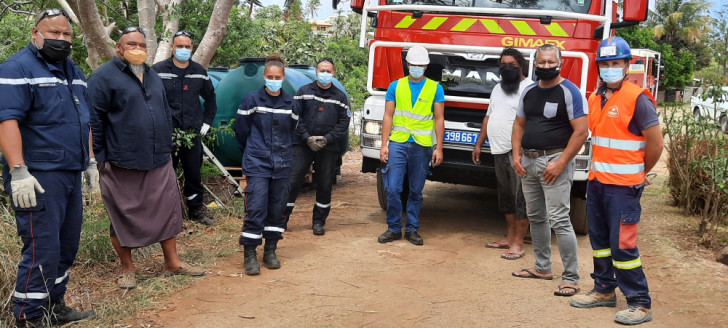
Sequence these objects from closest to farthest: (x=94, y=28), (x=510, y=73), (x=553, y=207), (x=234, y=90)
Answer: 1. (x=553, y=207)
2. (x=510, y=73)
3. (x=94, y=28)
4. (x=234, y=90)

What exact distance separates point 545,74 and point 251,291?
8.73 feet

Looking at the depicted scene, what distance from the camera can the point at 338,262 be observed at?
578 cm

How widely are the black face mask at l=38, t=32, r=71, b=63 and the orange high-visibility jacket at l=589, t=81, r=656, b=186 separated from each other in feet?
11.2

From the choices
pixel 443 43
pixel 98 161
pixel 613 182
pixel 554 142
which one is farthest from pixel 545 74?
pixel 98 161

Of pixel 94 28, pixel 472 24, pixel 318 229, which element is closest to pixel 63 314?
pixel 318 229

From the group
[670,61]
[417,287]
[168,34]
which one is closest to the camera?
[417,287]

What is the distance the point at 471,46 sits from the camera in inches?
257

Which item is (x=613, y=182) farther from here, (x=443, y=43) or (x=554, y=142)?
(x=443, y=43)

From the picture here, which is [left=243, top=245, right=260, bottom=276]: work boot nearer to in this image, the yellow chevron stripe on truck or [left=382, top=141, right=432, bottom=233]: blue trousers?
[left=382, top=141, right=432, bottom=233]: blue trousers

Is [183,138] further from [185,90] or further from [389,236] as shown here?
[389,236]

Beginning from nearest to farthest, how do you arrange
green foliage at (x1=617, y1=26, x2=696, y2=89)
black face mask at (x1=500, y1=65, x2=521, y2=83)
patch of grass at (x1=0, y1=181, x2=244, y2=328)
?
patch of grass at (x1=0, y1=181, x2=244, y2=328) < black face mask at (x1=500, y1=65, x2=521, y2=83) < green foliage at (x1=617, y1=26, x2=696, y2=89)

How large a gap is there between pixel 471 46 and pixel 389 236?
2001 millimetres

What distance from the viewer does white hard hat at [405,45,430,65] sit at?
6.20 m

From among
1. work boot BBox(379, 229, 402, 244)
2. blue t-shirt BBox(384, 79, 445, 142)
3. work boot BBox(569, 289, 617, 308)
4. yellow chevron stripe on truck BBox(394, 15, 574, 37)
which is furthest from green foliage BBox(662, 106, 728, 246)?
work boot BBox(379, 229, 402, 244)
